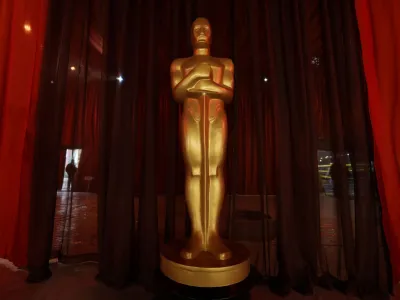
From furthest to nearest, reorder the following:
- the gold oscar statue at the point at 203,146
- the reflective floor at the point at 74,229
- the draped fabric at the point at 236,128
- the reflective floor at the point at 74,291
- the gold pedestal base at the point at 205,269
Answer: the reflective floor at the point at 74,229, the draped fabric at the point at 236,128, the reflective floor at the point at 74,291, the gold oscar statue at the point at 203,146, the gold pedestal base at the point at 205,269

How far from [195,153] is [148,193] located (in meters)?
0.43

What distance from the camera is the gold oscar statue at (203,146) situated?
1067 millimetres

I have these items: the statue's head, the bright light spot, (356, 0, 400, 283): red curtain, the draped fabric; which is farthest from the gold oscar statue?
the bright light spot

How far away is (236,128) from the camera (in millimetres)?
1488

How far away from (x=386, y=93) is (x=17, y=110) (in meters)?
Result: 2.27

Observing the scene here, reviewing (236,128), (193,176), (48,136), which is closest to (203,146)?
(193,176)

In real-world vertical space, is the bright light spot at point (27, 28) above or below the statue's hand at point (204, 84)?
above

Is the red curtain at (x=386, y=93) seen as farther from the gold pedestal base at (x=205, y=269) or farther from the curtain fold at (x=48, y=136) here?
the curtain fold at (x=48, y=136)

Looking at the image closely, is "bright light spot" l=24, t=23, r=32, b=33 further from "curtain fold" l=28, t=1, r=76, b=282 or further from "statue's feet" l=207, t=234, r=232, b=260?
"statue's feet" l=207, t=234, r=232, b=260

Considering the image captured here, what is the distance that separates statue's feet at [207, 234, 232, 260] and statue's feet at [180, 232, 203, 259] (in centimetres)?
4

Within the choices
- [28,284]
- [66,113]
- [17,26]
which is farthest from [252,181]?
[17,26]

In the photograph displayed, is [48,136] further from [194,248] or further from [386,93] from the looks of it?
[386,93]

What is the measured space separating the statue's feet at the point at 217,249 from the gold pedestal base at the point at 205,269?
19 millimetres

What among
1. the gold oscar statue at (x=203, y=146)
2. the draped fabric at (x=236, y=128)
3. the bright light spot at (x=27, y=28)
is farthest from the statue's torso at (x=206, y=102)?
the bright light spot at (x=27, y=28)
